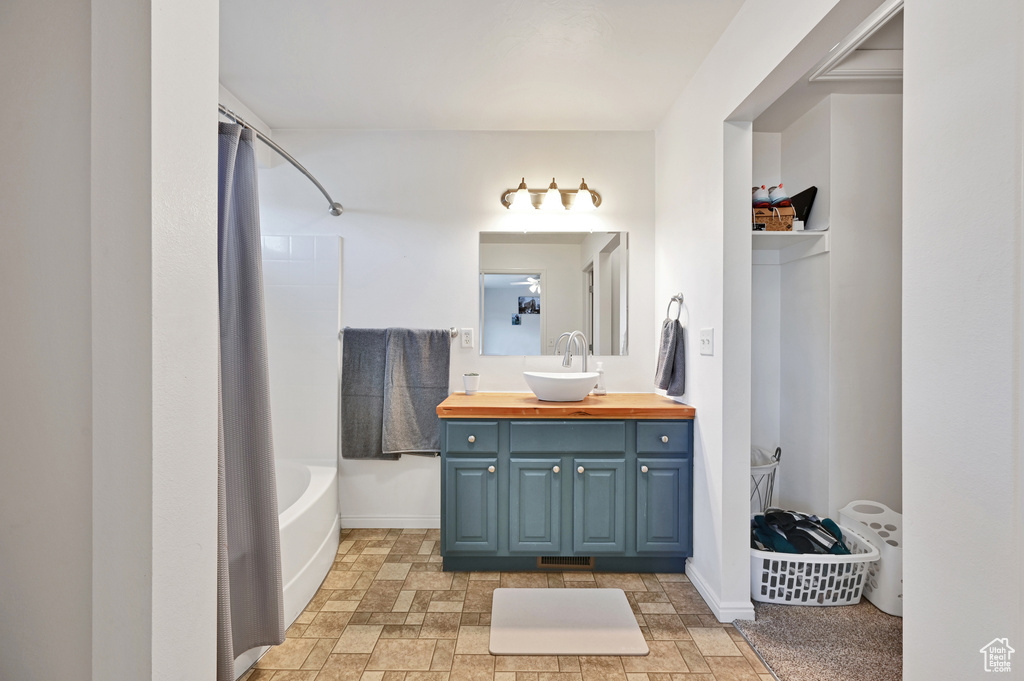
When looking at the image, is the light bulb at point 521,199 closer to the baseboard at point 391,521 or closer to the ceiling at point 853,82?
the ceiling at point 853,82

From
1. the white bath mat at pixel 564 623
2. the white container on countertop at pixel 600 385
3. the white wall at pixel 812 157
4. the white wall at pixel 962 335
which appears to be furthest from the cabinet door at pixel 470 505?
the white wall at pixel 812 157

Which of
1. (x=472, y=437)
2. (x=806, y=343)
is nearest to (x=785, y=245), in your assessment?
(x=806, y=343)

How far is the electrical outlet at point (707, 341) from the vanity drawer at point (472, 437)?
106cm

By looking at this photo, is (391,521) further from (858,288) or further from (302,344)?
(858,288)

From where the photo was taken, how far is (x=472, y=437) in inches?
95.5

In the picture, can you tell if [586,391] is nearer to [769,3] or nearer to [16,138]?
[769,3]

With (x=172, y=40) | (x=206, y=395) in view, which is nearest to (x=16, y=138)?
(x=172, y=40)

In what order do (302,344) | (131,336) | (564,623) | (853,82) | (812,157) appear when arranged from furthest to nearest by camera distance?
(302,344)
(812,157)
(853,82)
(564,623)
(131,336)

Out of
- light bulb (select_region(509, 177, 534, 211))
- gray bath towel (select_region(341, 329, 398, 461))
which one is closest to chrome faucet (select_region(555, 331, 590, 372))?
light bulb (select_region(509, 177, 534, 211))

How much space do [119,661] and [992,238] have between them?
1726 millimetres

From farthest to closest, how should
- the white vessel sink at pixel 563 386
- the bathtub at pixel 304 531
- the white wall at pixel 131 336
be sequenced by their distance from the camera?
the white vessel sink at pixel 563 386
the bathtub at pixel 304 531
the white wall at pixel 131 336

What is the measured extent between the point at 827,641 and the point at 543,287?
7.03 ft

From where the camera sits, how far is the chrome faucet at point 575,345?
2.78 metres

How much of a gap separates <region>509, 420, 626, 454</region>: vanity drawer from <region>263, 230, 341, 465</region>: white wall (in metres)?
1.21
